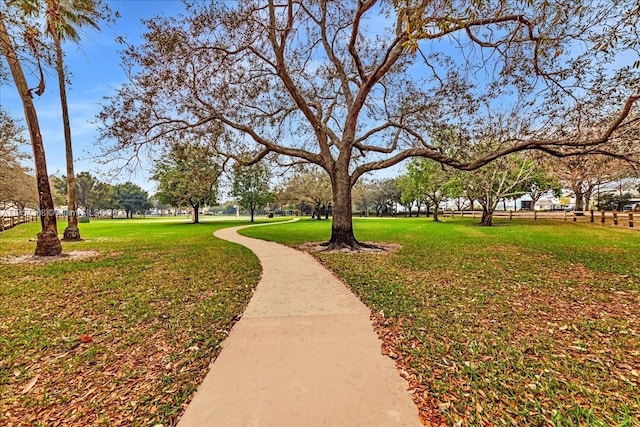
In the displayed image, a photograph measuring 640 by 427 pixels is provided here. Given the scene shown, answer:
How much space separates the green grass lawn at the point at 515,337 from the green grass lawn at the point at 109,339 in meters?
2.11

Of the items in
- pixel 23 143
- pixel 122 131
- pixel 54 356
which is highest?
pixel 23 143

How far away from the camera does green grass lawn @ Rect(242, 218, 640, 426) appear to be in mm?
2258

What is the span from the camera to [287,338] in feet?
10.9

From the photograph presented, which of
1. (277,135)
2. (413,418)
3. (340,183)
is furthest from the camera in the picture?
(277,135)

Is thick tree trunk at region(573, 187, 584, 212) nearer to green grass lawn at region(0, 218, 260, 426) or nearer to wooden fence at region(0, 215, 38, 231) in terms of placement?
green grass lawn at region(0, 218, 260, 426)

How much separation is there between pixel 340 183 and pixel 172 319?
736cm

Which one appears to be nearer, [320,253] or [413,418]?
[413,418]

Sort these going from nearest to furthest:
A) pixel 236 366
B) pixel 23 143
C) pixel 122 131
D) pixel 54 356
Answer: pixel 236 366
pixel 54 356
pixel 122 131
pixel 23 143

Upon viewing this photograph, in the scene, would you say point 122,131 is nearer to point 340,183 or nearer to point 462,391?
point 340,183

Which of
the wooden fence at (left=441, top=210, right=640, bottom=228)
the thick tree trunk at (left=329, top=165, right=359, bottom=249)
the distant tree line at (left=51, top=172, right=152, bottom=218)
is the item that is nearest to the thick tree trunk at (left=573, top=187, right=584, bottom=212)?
the wooden fence at (left=441, top=210, right=640, bottom=228)

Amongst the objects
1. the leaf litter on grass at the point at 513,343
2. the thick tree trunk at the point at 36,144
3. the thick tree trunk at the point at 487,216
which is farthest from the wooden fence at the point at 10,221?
the thick tree trunk at the point at 487,216

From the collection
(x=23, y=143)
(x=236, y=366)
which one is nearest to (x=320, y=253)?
(x=236, y=366)

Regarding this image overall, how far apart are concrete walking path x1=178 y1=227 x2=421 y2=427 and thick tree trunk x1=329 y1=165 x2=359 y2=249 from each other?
5.97 m

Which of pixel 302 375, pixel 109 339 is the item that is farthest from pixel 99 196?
pixel 302 375
